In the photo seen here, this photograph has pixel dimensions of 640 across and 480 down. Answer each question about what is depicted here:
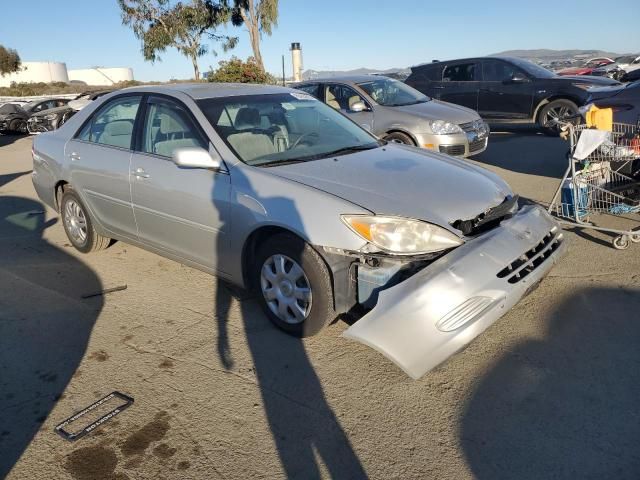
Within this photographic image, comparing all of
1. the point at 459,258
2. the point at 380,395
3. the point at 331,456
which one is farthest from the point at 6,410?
the point at 459,258

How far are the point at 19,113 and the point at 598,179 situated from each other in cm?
2122

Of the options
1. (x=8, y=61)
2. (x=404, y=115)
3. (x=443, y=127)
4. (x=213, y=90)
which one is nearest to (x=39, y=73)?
(x=8, y=61)

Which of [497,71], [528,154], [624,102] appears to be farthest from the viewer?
[497,71]

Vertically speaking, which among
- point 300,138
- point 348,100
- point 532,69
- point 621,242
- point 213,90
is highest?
point 532,69

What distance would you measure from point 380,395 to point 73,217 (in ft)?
12.7

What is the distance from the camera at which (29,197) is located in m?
8.34

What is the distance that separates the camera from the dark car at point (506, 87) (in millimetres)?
11594

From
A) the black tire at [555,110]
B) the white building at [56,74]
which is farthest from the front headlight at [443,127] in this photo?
the white building at [56,74]

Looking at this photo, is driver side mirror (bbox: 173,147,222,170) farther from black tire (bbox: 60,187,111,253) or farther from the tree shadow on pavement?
the tree shadow on pavement

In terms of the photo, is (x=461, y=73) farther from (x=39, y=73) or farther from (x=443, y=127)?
(x=39, y=73)

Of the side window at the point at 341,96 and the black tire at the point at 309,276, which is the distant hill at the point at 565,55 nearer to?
the side window at the point at 341,96

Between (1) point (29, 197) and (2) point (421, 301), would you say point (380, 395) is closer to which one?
(2) point (421, 301)

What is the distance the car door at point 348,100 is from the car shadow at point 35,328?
497cm

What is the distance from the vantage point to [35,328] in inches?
152
